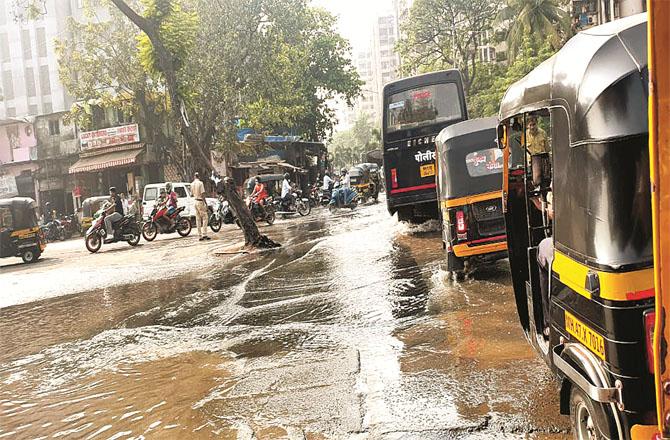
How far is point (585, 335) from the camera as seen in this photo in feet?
8.48

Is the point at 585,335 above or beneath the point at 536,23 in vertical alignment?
beneath

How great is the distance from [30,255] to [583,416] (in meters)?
17.3

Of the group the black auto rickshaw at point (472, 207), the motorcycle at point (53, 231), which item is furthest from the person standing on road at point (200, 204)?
the motorcycle at point (53, 231)

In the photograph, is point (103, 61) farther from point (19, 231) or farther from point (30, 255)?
point (30, 255)

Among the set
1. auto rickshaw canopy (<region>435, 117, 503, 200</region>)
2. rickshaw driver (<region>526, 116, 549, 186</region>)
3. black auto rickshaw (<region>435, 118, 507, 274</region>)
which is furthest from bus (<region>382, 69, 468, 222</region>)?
rickshaw driver (<region>526, 116, 549, 186</region>)

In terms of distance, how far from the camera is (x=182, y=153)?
96.6 feet

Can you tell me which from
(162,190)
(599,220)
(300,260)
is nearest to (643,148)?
(599,220)

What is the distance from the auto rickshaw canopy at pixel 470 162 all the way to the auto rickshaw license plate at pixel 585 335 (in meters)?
4.70

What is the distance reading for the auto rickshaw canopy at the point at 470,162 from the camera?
750cm

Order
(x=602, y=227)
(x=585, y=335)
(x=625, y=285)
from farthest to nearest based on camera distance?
(x=585, y=335) < (x=602, y=227) < (x=625, y=285)

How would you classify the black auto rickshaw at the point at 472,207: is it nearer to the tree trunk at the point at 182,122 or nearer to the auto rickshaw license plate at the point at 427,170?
the auto rickshaw license plate at the point at 427,170

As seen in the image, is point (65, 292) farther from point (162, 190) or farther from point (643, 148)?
point (162, 190)

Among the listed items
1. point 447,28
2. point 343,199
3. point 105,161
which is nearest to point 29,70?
point 105,161

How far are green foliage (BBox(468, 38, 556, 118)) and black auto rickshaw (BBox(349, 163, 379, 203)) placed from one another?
8024 millimetres
